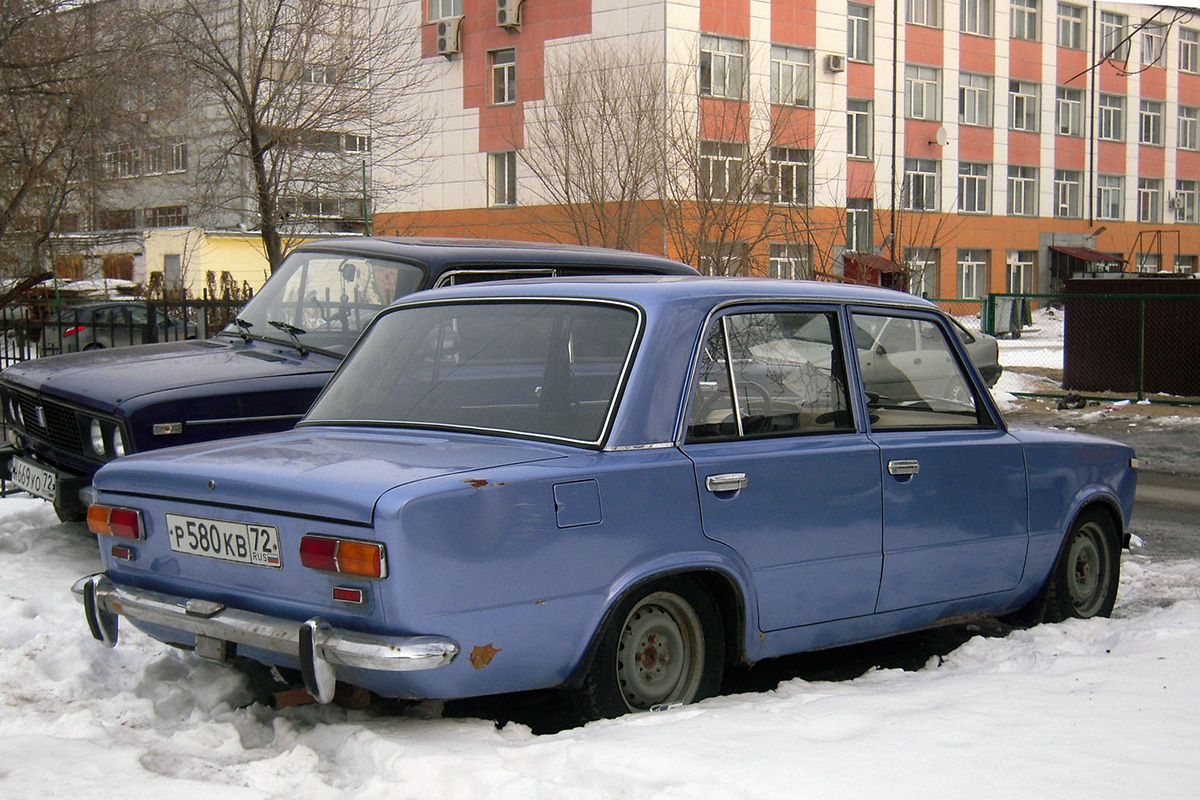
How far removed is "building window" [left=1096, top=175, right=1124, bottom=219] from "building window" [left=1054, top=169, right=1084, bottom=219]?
1108 millimetres

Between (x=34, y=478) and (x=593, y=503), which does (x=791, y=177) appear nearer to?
(x=34, y=478)

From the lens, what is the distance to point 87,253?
24.5 meters

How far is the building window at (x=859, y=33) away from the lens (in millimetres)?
46031

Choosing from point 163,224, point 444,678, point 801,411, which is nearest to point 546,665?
point 444,678

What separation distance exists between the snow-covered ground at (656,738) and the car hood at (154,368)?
1.69 metres

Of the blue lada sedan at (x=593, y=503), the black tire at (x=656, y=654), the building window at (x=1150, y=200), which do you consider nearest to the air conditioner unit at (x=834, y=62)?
the building window at (x=1150, y=200)

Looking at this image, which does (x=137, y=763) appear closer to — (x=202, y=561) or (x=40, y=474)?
(x=202, y=561)

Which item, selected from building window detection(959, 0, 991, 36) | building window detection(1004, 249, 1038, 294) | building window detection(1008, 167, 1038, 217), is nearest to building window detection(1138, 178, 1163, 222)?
building window detection(1008, 167, 1038, 217)

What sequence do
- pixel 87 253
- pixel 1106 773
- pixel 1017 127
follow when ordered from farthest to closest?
1. pixel 1017 127
2. pixel 87 253
3. pixel 1106 773

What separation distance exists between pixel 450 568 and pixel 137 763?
43.8 inches

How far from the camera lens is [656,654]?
4273 millimetres

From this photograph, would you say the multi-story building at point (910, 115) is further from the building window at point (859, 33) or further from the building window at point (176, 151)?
the building window at point (176, 151)

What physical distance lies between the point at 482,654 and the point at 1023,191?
2108 inches

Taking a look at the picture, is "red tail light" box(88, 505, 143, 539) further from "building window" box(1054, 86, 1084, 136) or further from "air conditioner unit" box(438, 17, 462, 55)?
"building window" box(1054, 86, 1084, 136)
